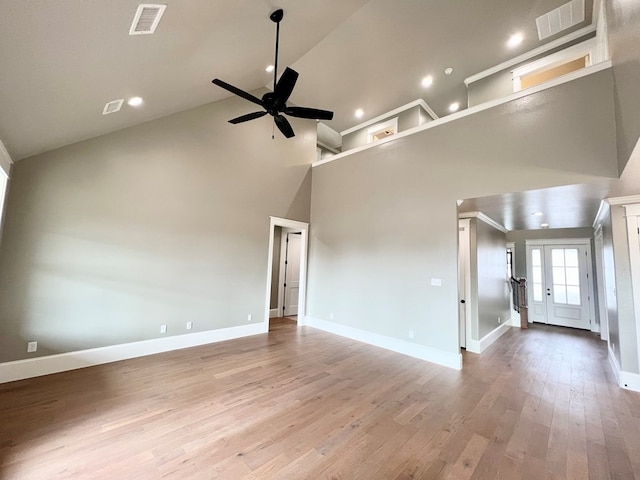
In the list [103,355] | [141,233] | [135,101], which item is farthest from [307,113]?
[103,355]

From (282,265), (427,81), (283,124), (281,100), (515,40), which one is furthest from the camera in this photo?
(282,265)

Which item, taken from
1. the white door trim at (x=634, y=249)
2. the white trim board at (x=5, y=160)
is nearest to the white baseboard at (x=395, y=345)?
the white door trim at (x=634, y=249)

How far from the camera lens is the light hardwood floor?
1.88 metres

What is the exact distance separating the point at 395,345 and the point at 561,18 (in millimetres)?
5955

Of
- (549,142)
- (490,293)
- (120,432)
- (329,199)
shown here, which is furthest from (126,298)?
(490,293)

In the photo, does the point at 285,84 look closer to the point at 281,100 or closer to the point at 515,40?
the point at 281,100

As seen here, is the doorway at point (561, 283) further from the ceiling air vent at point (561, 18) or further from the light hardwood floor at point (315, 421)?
the ceiling air vent at point (561, 18)

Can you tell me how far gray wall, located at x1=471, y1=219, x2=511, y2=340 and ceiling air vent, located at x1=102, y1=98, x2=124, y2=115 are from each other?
5746 millimetres

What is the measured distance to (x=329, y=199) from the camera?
609 centimetres

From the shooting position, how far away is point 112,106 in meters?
3.03

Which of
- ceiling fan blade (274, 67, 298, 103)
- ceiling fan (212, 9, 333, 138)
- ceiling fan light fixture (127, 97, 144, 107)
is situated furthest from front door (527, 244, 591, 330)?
ceiling fan light fixture (127, 97, 144, 107)

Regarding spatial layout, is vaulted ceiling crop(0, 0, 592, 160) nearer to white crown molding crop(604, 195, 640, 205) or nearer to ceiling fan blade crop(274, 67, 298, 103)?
ceiling fan blade crop(274, 67, 298, 103)

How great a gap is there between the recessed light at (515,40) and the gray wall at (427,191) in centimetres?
202

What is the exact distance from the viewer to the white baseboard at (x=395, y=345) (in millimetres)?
3900
